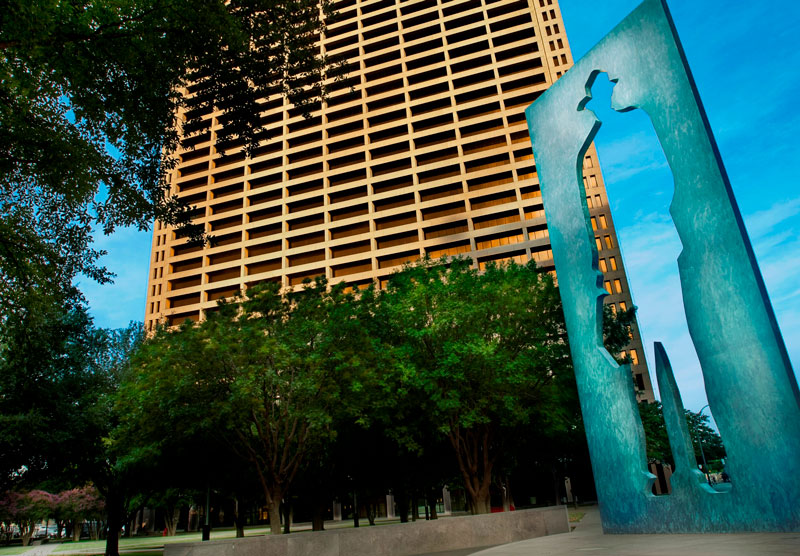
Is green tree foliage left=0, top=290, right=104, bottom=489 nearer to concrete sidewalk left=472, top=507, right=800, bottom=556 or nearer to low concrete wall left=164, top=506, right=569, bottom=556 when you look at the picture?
low concrete wall left=164, top=506, right=569, bottom=556

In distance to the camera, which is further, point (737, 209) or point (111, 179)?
point (111, 179)

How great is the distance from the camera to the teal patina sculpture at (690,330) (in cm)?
812

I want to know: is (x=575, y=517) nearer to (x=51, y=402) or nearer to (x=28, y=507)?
(x=51, y=402)

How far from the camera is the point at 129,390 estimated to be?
17094 mm

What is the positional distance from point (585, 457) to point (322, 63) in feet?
98.2

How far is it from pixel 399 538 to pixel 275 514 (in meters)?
6.23

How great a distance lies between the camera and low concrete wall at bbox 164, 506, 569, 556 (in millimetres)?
10727

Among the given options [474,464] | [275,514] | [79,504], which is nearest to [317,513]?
[275,514]

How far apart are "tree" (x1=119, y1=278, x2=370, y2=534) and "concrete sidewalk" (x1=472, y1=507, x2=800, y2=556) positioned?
794 centimetres

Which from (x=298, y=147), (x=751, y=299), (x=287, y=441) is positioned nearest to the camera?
(x=751, y=299)

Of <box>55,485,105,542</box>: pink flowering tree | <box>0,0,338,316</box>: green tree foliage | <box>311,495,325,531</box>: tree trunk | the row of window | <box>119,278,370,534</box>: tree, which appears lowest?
<box>311,495,325,531</box>: tree trunk

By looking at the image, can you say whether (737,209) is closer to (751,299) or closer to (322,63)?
(751,299)

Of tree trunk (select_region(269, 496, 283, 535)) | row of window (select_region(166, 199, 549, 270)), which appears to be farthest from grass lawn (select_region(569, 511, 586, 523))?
row of window (select_region(166, 199, 549, 270))

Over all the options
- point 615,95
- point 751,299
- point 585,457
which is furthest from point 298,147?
point 751,299
